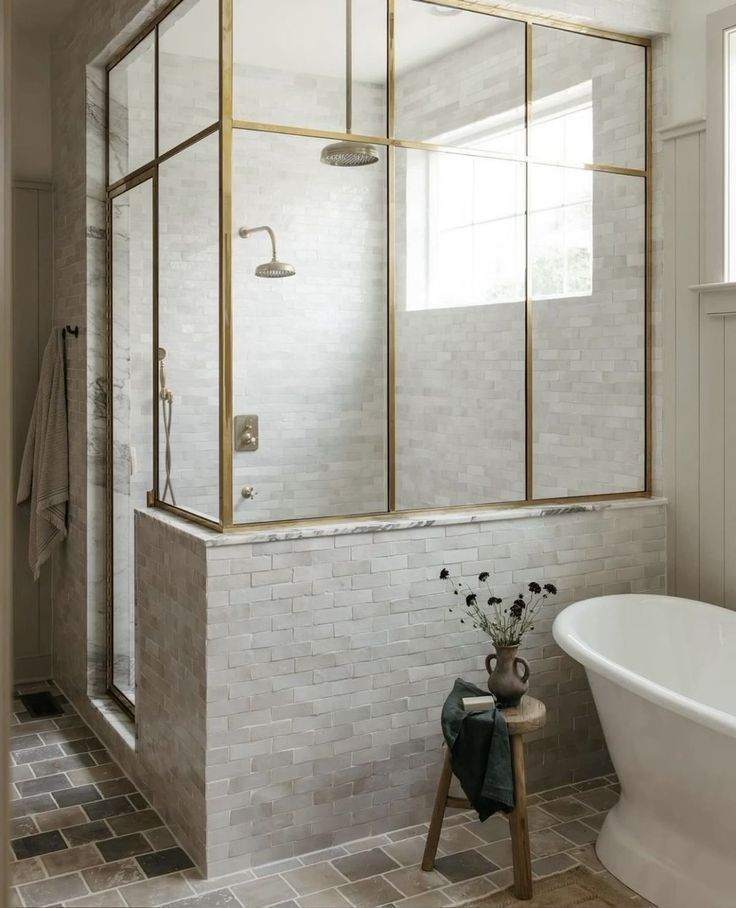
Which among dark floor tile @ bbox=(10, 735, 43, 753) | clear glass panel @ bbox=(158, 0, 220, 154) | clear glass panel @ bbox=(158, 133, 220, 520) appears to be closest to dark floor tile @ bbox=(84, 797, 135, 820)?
dark floor tile @ bbox=(10, 735, 43, 753)

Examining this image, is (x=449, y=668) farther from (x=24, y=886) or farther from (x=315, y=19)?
(x=315, y=19)

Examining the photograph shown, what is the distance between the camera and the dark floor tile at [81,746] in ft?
11.9

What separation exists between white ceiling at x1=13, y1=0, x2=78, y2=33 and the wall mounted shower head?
177 cm

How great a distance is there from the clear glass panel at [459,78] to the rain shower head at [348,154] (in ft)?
0.38

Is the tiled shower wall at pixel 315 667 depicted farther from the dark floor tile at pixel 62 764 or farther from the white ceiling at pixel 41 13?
the white ceiling at pixel 41 13

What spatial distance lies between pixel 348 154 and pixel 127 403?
1.45 meters

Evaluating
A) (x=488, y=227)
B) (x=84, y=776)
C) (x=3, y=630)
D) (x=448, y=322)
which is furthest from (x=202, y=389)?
(x=3, y=630)

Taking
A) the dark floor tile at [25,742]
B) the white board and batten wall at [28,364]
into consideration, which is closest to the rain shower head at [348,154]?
the white board and batten wall at [28,364]

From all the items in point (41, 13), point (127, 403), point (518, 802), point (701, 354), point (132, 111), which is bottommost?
point (518, 802)

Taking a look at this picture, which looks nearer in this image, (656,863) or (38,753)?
(656,863)

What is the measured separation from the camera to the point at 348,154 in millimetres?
2967

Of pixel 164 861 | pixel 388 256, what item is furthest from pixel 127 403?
pixel 164 861

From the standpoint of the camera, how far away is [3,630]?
90 centimetres

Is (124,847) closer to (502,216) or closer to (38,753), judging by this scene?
(38,753)
